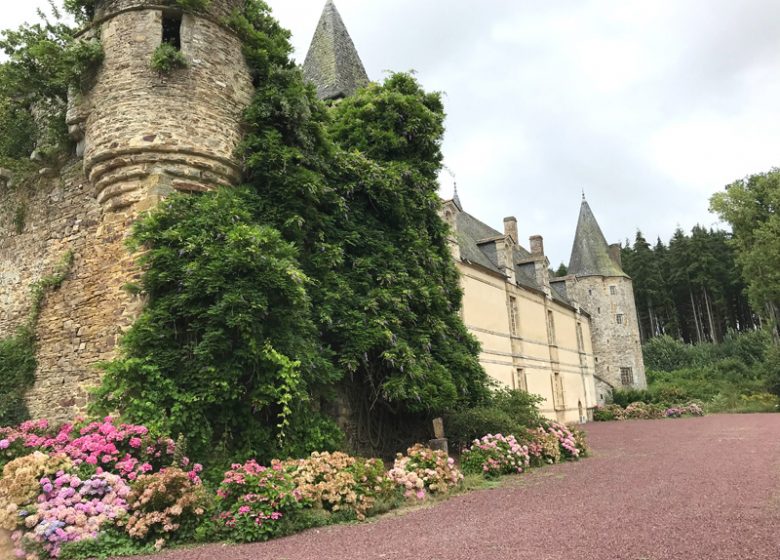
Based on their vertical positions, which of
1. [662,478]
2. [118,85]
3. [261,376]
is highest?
[118,85]

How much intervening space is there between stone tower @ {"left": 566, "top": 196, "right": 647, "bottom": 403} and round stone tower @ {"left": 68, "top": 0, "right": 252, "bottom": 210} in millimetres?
28854

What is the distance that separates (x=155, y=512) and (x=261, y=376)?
2451mm

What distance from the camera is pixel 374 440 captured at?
11.0 m

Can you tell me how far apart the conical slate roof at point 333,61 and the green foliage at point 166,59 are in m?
8.31

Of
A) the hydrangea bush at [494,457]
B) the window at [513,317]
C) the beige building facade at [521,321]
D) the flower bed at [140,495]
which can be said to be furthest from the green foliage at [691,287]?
the flower bed at [140,495]

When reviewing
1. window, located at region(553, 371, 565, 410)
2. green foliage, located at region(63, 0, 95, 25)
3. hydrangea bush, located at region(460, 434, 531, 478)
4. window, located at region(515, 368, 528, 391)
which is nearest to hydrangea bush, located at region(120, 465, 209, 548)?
hydrangea bush, located at region(460, 434, 531, 478)

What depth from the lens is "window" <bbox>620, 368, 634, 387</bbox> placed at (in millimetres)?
34781

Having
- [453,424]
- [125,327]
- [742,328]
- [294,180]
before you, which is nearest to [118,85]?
[294,180]

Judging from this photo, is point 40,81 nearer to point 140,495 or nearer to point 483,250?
point 140,495

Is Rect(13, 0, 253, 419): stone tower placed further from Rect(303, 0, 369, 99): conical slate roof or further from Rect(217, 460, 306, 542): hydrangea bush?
Rect(303, 0, 369, 99): conical slate roof

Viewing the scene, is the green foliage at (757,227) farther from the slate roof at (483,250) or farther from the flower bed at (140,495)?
the flower bed at (140,495)

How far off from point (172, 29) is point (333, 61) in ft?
27.6

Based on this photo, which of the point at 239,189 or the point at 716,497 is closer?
the point at 716,497

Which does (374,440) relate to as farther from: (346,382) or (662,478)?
(662,478)
